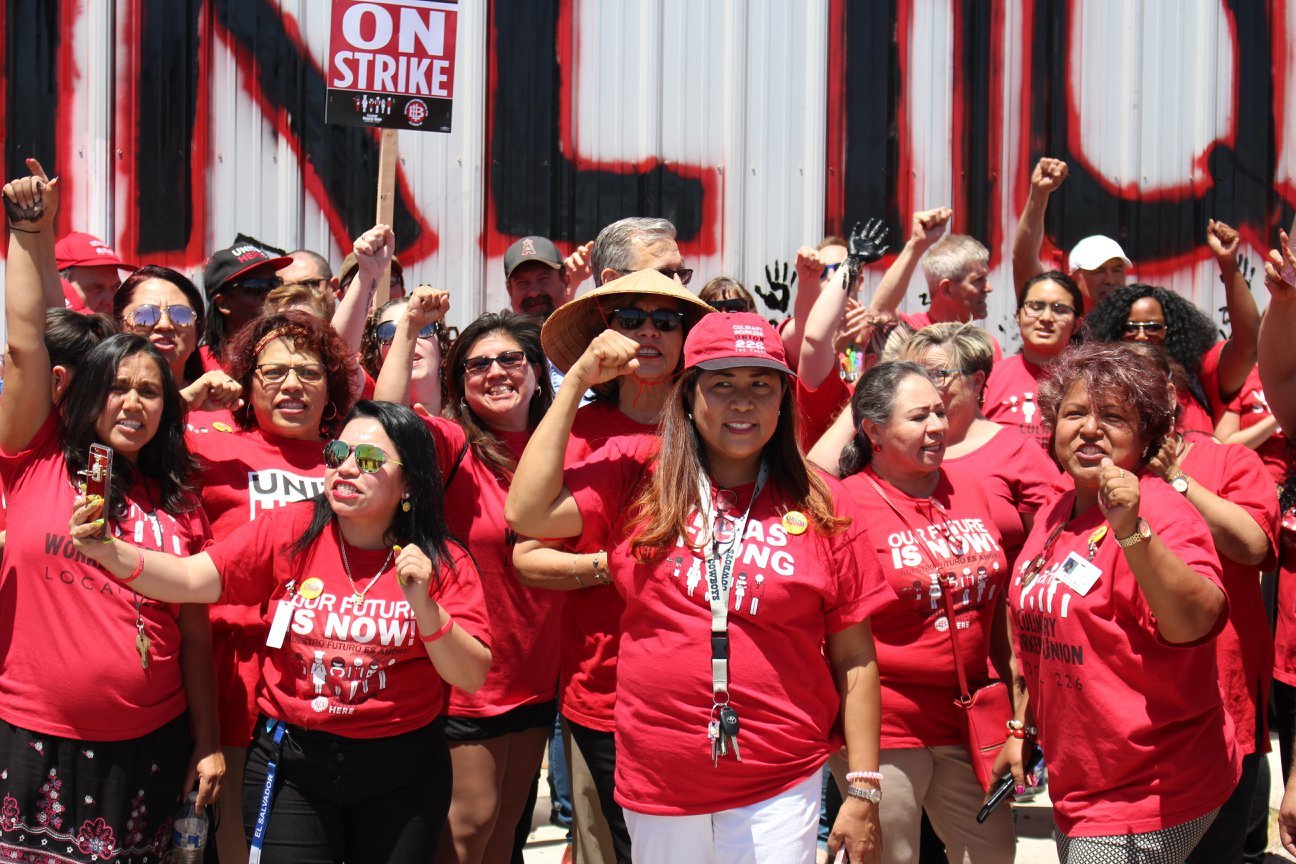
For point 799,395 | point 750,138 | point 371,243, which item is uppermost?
point 750,138

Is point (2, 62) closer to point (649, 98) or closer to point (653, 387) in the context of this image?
point (649, 98)

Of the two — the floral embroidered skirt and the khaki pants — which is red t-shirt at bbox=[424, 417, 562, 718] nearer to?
the floral embroidered skirt

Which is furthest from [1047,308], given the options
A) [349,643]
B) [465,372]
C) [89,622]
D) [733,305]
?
[89,622]

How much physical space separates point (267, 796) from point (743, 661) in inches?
53.1

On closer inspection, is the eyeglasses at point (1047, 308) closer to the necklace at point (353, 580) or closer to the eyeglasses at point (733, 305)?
the eyeglasses at point (733, 305)

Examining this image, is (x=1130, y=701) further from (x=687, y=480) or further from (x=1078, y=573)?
(x=687, y=480)

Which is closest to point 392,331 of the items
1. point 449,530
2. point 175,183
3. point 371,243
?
point 371,243

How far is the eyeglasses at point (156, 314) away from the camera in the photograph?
13.9 feet

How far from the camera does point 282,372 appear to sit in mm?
3947

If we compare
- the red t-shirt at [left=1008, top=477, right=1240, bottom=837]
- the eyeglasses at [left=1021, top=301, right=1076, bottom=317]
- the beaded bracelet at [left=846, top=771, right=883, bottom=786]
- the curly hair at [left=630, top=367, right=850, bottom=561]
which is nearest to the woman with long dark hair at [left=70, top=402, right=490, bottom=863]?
the curly hair at [left=630, top=367, right=850, bottom=561]

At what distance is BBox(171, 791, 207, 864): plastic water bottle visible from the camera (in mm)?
3656

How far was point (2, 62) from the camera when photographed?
6246 millimetres

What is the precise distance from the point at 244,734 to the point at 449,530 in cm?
86

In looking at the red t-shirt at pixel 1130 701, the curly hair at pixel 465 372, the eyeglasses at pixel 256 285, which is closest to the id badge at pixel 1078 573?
the red t-shirt at pixel 1130 701
